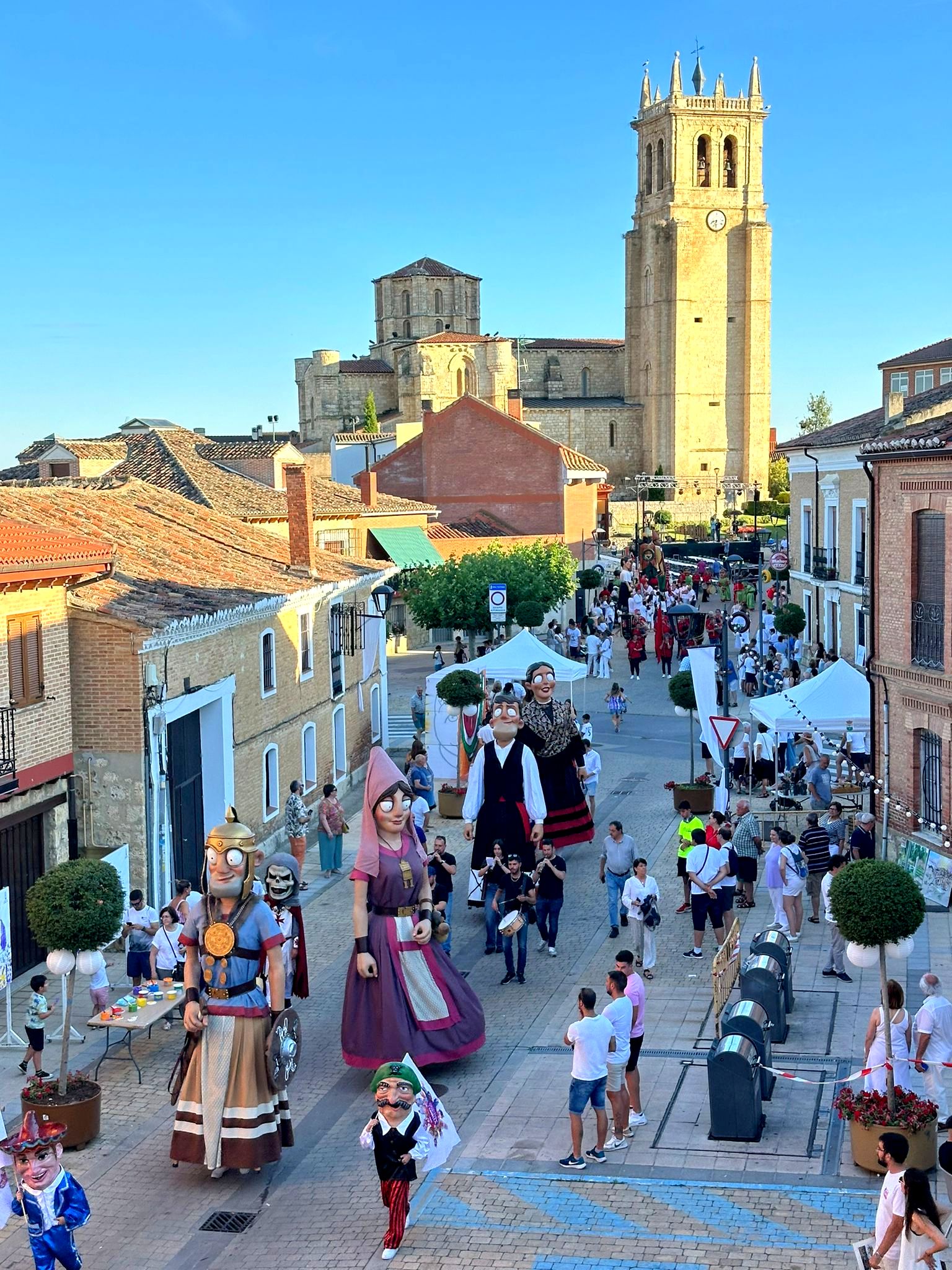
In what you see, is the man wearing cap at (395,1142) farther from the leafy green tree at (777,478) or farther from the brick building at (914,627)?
the leafy green tree at (777,478)

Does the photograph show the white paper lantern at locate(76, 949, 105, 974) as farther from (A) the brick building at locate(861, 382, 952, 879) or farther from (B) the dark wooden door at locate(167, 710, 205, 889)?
(A) the brick building at locate(861, 382, 952, 879)

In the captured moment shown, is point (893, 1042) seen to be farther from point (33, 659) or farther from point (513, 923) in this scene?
point (33, 659)

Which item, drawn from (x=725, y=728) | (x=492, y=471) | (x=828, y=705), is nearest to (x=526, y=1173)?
(x=725, y=728)

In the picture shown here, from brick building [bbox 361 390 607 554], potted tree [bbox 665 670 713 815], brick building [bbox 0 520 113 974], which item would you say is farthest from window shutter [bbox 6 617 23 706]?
brick building [bbox 361 390 607 554]

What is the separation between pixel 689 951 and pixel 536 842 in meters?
2.08

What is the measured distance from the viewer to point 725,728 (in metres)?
20.7

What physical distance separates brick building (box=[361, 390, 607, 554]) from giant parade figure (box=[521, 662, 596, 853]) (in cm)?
4598

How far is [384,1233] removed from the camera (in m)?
Result: 9.97

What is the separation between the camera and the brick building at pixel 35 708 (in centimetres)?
1588

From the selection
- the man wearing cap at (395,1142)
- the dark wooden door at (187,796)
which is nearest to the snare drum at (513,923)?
the dark wooden door at (187,796)

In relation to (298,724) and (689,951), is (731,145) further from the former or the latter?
(689,951)

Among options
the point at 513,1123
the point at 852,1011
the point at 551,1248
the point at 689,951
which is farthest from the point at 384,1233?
the point at 689,951

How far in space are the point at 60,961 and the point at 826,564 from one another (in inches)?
1207

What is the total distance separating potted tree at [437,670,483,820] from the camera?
79.5 feet
